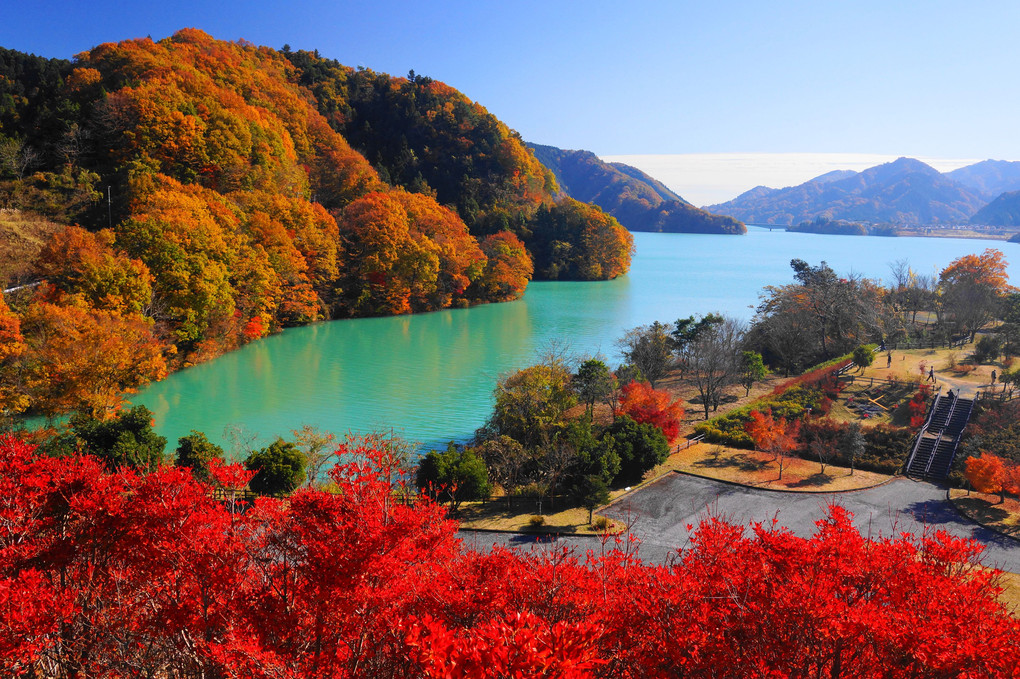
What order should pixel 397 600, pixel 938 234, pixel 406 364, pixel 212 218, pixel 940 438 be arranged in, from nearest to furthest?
1. pixel 397 600
2. pixel 940 438
3. pixel 212 218
4. pixel 406 364
5. pixel 938 234

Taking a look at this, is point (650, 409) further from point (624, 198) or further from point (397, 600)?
point (624, 198)

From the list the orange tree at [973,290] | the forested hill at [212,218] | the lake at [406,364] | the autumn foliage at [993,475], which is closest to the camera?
the autumn foliage at [993,475]

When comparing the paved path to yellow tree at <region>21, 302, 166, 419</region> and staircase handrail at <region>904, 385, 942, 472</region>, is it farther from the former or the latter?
yellow tree at <region>21, 302, 166, 419</region>

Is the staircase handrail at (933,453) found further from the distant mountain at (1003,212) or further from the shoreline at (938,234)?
the distant mountain at (1003,212)

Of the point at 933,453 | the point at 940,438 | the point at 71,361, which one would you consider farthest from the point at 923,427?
the point at 71,361

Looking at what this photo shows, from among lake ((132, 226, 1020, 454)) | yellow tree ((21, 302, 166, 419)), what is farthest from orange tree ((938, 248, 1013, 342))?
yellow tree ((21, 302, 166, 419))

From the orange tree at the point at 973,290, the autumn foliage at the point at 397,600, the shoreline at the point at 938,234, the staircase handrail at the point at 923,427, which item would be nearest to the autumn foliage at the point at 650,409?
the staircase handrail at the point at 923,427
